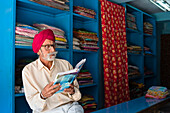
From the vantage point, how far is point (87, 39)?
11.1 feet

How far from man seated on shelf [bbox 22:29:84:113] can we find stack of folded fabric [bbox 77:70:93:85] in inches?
40.0

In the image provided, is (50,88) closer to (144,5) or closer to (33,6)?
(33,6)

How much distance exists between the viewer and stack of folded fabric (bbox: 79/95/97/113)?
10.8 feet

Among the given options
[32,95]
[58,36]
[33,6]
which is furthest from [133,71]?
[32,95]

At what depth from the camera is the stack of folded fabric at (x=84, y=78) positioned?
326cm

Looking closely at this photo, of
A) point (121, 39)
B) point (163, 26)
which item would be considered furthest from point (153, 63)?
point (121, 39)

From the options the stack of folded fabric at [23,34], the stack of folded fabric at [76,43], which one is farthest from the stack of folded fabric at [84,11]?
the stack of folded fabric at [23,34]

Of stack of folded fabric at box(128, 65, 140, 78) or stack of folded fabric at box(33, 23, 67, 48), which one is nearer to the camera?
stack of folded fabric at box(33, 23, 67, 48)

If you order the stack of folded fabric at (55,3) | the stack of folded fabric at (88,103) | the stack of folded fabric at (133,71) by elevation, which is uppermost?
the stack of folded fabric at (55,3)

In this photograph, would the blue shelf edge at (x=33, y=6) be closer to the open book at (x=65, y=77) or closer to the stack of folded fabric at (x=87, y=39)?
the stack of folded fabric at (x=87, y=39)

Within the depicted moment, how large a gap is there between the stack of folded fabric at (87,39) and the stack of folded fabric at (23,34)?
100cm

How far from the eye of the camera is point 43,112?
2012mm

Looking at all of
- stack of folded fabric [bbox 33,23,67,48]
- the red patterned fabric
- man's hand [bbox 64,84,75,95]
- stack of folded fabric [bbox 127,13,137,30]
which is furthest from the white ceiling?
man's hand [bbox 64,84,75,95]

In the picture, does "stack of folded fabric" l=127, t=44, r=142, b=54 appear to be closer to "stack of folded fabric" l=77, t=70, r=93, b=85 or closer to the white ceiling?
the white ceiling
